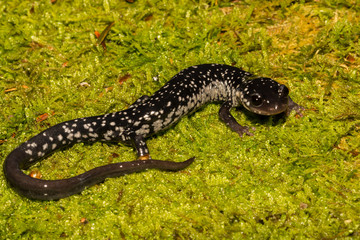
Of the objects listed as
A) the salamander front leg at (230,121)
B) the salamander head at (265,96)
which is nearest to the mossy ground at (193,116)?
the salamander front leg at (230,121)

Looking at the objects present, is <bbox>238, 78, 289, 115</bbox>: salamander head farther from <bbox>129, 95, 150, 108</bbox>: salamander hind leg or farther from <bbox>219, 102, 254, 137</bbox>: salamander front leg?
<bbox>129, 95, 150, 108</bbox>: salamander hind leg

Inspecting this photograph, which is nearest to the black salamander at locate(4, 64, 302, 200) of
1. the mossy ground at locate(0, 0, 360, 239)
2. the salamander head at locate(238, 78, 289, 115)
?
the salamander head at locate(238, 78, 289, 115)

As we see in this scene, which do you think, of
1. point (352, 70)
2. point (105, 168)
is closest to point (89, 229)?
point (105, 168)

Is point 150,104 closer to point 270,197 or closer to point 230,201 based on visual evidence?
point 230,201

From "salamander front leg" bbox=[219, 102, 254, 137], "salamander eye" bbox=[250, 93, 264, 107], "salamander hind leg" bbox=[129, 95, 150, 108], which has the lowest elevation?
"salamander front leg" bbox=[219, 102, 254, 137]

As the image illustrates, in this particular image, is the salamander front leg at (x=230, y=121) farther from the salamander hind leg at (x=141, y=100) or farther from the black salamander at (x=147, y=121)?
the salamander hind leg at (x=141, y=100)

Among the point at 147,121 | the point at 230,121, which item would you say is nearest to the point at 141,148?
the point at 147,121
